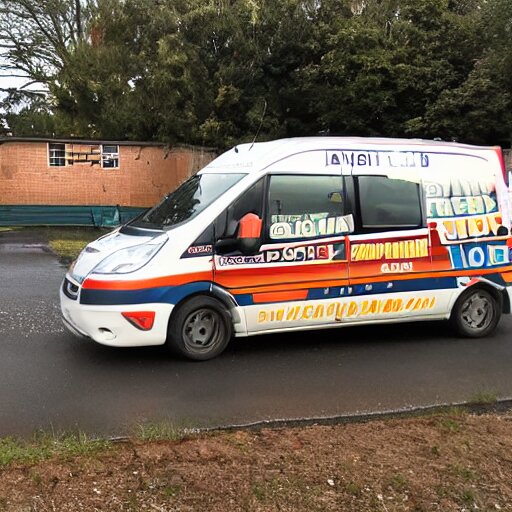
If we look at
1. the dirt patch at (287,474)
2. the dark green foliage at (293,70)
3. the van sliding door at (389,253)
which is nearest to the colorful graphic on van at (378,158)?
the van sliding door at (389,253)

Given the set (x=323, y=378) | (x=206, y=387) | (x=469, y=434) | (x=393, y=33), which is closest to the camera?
(x=469, y=434)

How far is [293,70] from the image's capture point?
22.2 metres

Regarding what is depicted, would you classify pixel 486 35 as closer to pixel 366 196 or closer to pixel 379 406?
pixel 366 196

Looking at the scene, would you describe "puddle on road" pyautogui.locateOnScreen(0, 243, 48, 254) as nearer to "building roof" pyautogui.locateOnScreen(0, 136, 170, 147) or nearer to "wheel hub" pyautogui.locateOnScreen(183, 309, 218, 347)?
"building roof" pyautogui.locateOnScreen(0, 136, 170, 147)

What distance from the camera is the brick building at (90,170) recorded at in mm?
22422

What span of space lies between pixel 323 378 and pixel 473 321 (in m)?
2.42

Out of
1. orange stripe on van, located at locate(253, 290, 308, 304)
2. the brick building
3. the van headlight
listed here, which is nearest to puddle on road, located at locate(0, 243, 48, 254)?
the brick building

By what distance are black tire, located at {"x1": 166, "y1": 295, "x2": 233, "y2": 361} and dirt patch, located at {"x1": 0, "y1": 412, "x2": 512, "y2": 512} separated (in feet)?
5.43

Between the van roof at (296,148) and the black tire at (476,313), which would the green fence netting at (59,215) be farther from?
the black tire at (476,313)

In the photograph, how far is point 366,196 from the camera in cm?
632

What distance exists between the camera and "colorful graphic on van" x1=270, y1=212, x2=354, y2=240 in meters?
5.96

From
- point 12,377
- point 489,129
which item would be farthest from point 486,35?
point 12,377

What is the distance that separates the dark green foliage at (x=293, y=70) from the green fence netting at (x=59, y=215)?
4.42m

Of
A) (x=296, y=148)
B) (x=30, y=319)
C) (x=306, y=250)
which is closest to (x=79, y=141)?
(x=30, y=319)
